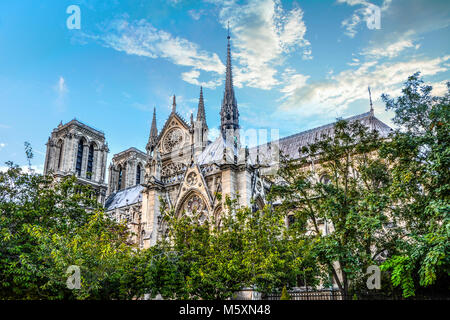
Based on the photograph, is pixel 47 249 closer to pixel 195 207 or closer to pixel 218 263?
pixel 218 263

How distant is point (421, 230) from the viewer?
16688 mm

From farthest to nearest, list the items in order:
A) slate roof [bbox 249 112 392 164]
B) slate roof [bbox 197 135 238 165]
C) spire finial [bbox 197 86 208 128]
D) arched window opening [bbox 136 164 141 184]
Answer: arched window opening [bbox 136 164 141 184] < spire finial [bbox 197 86 208 128] < slate roof [bbox 249 112 392 164] < slate roof [bbox 197 135 238 165]

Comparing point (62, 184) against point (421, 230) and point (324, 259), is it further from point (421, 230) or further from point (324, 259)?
point (421, 230)

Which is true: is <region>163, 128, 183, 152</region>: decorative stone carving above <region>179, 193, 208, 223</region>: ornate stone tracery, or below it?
above

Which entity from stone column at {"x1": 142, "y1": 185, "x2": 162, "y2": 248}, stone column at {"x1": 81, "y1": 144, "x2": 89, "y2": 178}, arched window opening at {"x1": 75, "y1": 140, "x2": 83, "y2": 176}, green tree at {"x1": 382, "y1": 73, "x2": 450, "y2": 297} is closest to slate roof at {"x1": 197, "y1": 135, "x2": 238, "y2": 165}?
stone column at {"x1": 142, "y1": 185, "x2": 162, "y2": 248}

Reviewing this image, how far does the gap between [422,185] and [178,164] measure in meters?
23.2

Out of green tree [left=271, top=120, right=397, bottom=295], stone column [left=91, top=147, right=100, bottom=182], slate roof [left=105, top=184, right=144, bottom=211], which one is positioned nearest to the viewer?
green tree [left=271, top=120, right=397, bottom=295]

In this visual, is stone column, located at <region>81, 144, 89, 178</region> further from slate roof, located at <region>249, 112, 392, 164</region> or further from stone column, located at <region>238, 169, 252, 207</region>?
stone column, located at <region>238, 169, 252, 207</region>

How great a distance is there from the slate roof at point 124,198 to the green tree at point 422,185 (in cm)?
3989

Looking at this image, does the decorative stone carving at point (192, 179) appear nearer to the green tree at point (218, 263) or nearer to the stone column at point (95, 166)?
the green tree at point (218, 263)

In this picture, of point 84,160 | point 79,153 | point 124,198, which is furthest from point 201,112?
point 79,153

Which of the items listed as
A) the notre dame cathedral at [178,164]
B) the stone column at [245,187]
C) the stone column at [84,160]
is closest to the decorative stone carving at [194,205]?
the notre dame cathedral at [178,164]

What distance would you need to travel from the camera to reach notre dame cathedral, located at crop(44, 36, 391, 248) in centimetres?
2234
